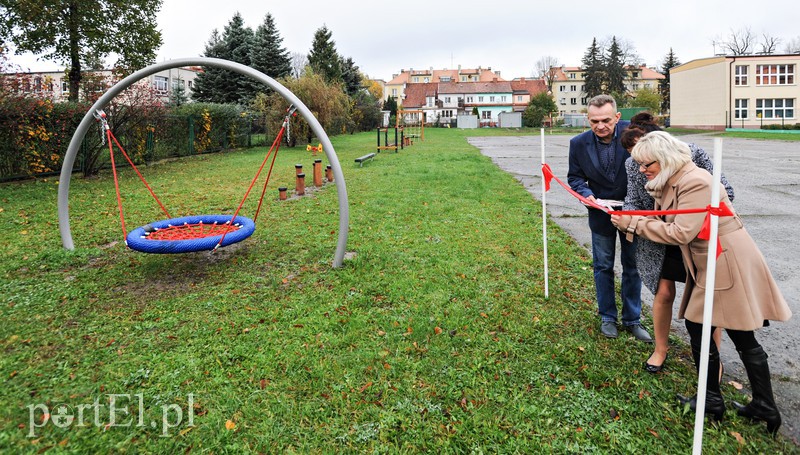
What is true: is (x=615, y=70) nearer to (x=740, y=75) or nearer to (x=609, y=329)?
(x=740, y=75)

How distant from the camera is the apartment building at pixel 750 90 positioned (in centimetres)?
4297

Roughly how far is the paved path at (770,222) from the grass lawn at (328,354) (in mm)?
360

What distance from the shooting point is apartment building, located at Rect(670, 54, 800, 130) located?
4297 centimetres

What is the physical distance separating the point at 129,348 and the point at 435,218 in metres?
5.50

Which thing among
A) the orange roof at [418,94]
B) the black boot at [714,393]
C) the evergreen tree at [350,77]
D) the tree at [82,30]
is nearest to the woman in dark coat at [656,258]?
the black boot at [714,393]

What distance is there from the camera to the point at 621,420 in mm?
2908

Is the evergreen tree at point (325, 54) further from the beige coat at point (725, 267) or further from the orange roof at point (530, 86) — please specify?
the orange roof at point (530, 86)

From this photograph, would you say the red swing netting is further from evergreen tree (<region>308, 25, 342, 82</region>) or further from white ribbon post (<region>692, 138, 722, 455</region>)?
evergreen tree (<region>308, 25, 342, 82</region>)

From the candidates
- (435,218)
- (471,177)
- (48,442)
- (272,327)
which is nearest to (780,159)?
(471,177)

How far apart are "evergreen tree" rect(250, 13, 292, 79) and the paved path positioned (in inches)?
918

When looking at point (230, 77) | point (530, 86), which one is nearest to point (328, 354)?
point (230, 77)

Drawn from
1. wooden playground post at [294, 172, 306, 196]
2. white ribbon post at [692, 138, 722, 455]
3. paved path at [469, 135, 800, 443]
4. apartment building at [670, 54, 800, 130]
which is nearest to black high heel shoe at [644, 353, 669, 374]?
paved path at [469, 135, 800, 443]

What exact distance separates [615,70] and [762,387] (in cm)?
8237

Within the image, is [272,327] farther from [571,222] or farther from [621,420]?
[571,222]
